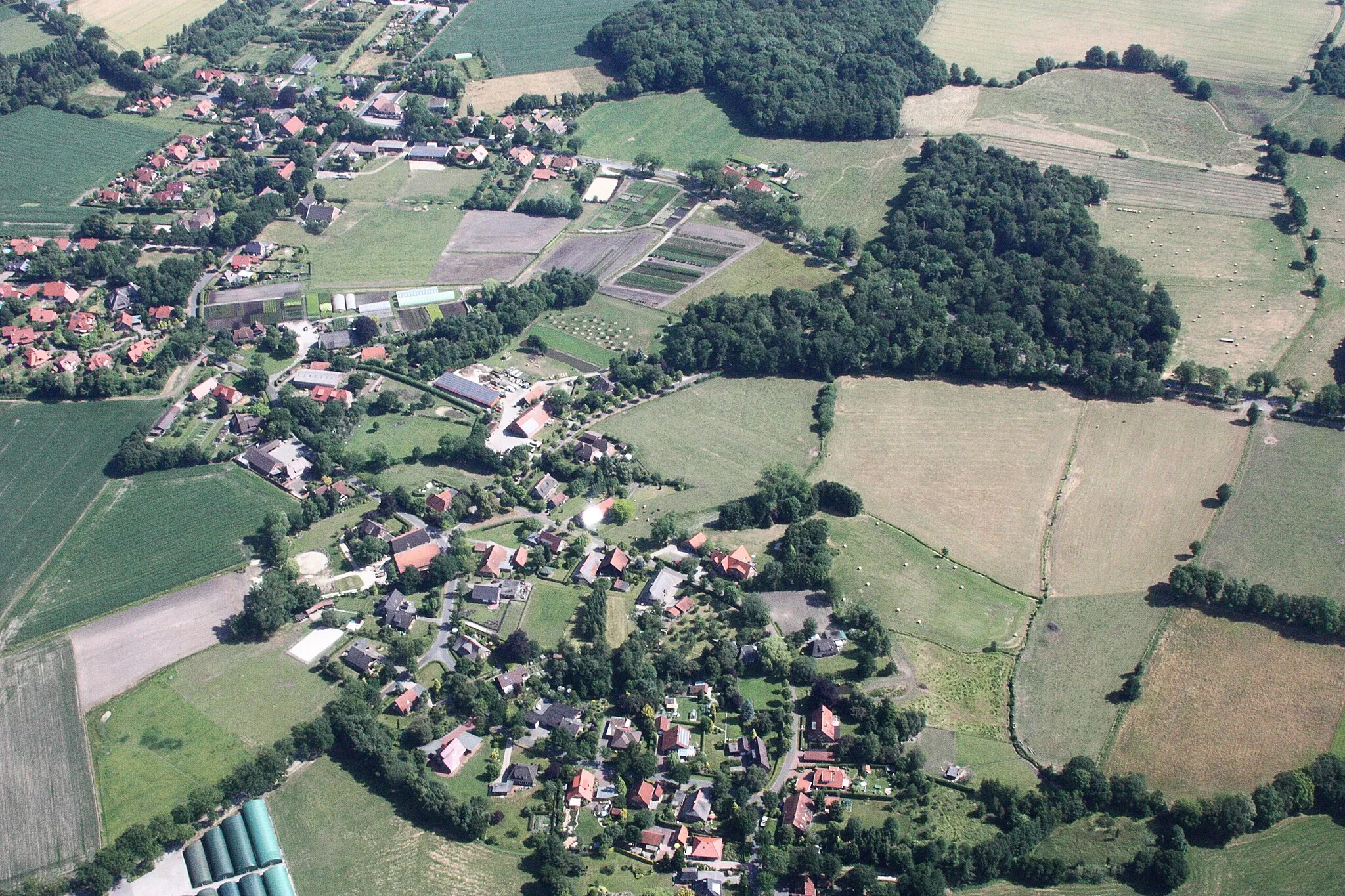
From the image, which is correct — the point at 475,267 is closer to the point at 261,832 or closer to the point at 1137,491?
the point at 261,832

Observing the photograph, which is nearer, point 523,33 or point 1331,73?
point 1331,73

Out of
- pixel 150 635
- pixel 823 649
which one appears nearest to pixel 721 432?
pixel 823 649

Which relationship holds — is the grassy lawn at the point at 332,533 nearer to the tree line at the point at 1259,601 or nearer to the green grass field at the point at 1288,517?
the tree line at the point at 1259,601

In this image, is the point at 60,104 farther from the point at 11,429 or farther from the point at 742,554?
the point at 742,554

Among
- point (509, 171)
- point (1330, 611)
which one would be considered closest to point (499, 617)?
point (1330, 611)

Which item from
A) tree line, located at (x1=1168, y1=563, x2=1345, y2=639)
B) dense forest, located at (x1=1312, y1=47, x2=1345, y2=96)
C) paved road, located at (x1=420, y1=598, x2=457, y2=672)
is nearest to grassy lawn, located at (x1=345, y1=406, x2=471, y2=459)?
paved road, located at (x1=420, y1=598, x2=457, y2=672)

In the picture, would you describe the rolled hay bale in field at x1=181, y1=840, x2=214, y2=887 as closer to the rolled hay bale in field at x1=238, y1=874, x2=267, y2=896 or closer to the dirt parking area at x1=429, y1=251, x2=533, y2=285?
the rolled hay bale in field at x1=238, y1=874, x2=267, y2=896

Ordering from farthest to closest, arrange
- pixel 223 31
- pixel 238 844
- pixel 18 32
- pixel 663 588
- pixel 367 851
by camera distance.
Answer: pixel 223 31, pixel 18 32, pixel 663 588, pixel 367 851, pixel 238 844
